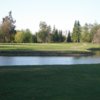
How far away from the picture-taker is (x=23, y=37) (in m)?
98.5

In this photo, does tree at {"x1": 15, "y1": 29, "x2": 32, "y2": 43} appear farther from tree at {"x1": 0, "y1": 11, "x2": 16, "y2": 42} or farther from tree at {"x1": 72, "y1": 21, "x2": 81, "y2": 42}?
tree at {"x1": 72, "y1": 21, "x2": 81, "y2": 42}

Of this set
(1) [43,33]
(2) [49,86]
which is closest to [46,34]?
(1) [43,33]

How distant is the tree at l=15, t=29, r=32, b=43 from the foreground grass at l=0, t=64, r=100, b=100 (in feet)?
276

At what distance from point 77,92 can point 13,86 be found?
6.74 feet

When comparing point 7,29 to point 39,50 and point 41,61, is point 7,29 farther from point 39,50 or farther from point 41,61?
point 41,61

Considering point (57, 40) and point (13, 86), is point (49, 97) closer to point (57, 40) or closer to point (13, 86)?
point (13, 86)

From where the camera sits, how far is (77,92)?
932 centimetres

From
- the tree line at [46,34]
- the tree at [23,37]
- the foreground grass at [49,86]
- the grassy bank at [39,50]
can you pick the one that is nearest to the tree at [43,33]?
the tree line at [46,34]

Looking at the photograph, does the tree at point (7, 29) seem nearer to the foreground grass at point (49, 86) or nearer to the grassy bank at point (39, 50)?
the grassy bank at point (39, 50)

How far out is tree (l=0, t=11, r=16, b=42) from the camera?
303ft

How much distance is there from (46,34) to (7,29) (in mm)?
17068

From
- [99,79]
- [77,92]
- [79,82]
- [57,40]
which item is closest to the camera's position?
[77,92]

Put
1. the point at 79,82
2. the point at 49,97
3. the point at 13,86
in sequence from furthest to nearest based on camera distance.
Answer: the point at 79,82 → the point at 13,86 → the point at 49,97

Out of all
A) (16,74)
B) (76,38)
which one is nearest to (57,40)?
(76,38)
